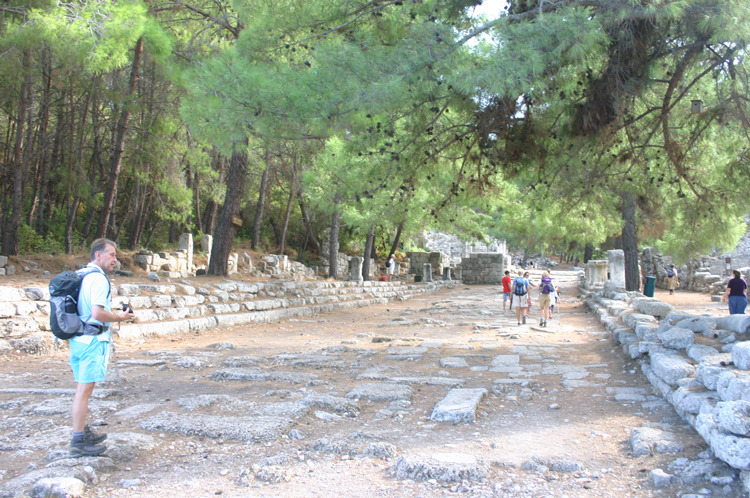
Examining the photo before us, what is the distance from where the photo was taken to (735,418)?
2.76 m

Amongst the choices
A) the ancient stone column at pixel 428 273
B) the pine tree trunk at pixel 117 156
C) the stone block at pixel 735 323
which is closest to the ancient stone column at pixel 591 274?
the ancient stone column at pixel 428 273

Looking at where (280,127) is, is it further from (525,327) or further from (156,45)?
(525,327)

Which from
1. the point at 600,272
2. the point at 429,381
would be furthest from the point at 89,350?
the point at 600,272

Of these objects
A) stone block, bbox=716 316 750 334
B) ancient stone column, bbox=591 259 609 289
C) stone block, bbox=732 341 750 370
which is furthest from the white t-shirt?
ancient stone column, bbox=591 259 609 289

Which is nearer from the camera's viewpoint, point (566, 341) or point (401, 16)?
point (401, 16)

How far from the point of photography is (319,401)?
433 centimetres

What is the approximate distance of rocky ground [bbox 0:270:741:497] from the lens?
283 centimetres

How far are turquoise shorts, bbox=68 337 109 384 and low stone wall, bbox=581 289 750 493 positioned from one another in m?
3.54

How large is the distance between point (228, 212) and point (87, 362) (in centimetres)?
946

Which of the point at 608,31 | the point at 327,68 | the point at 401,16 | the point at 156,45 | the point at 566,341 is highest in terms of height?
the point at 156,45

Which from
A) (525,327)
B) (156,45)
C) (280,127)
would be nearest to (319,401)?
Result: (280,127)

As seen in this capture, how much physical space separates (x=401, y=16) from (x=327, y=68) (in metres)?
1.85

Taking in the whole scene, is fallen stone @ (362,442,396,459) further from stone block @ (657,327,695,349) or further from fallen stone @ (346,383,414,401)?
stone block @ (657,327,695,349)

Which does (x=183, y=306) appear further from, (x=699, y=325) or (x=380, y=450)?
(x=699, y=325)
